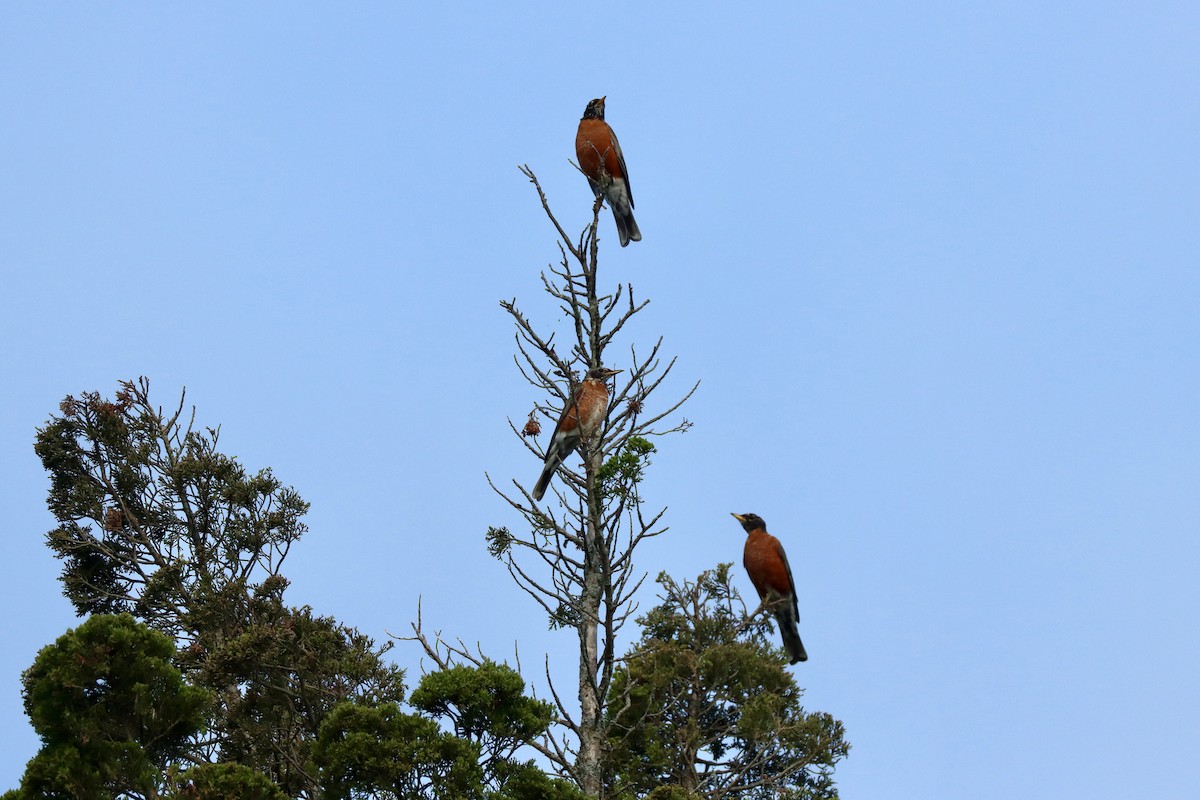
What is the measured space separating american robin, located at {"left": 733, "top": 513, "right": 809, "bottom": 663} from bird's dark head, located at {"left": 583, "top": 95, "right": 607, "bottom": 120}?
4717mm

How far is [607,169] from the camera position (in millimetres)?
12680

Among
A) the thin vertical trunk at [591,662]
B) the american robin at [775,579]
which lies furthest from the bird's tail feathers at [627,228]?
the thin vertical trunk at [591,662]

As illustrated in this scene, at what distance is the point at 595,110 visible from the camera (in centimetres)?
1367

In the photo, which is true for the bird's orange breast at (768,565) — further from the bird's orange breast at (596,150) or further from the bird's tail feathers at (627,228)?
the bird's orange breast at (596,150)

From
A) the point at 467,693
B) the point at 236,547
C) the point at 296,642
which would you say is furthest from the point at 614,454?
the point at 236,547

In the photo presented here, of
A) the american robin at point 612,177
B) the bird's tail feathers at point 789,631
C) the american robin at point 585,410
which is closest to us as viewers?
the american robin at point 585,410

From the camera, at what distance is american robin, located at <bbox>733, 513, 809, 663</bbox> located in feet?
42.0

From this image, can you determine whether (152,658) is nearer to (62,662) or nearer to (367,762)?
(62,662)

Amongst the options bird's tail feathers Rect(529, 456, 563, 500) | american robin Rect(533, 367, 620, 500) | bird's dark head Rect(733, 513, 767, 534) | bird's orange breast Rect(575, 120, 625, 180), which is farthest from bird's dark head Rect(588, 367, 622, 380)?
bird's dark head Rect(733, 513, 767, 534)

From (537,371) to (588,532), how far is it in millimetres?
1536

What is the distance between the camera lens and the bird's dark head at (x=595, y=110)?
44.7 ft

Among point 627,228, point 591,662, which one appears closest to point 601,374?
point 591,662

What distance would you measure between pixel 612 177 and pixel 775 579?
434cm

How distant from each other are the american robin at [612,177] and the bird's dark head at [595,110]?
0.65 m
